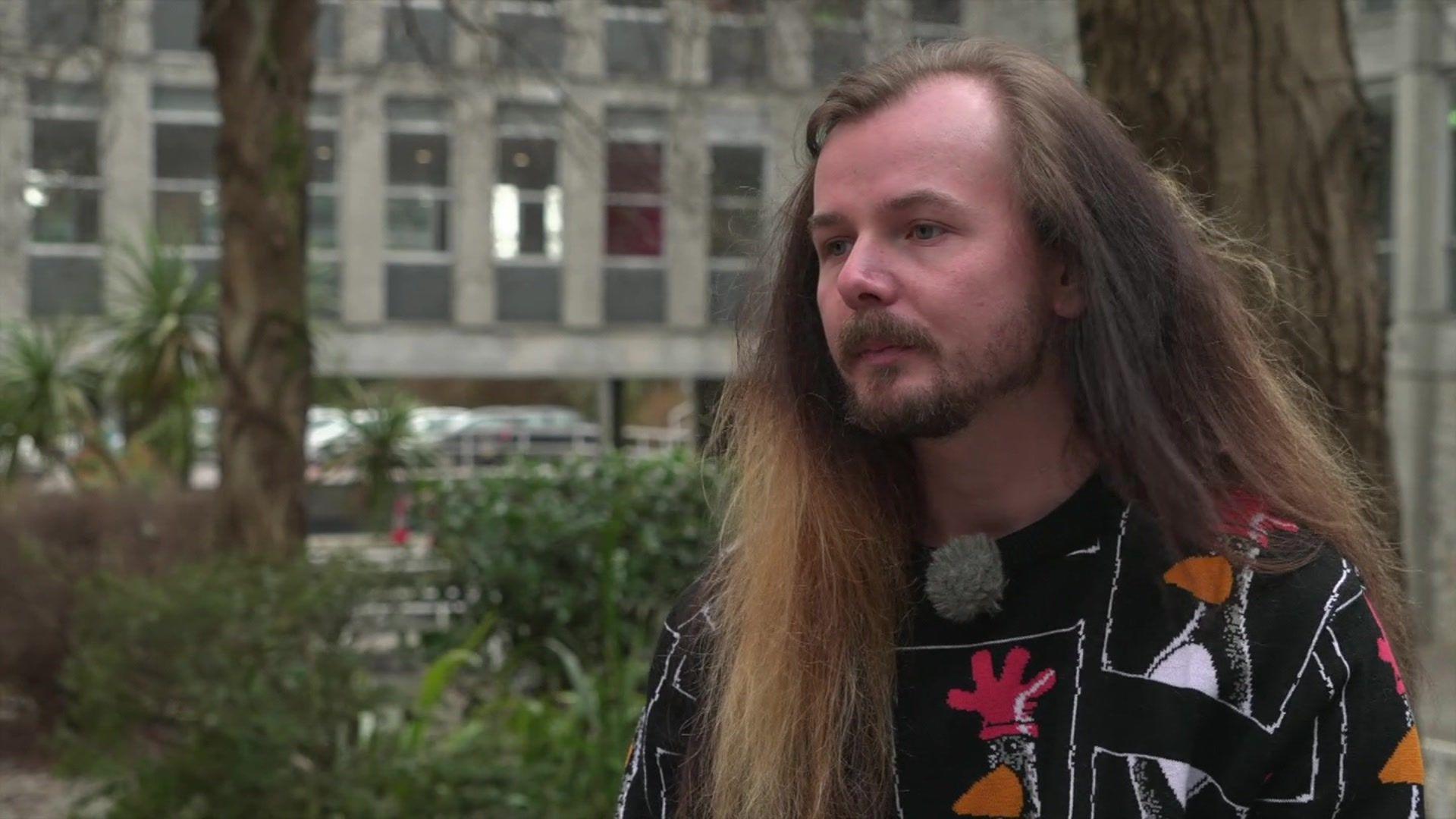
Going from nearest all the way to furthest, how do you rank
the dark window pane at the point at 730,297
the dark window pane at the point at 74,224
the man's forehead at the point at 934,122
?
the man's forehead at the point at 934,122 → the dark window pane at the point at 730,297 → the dark window pane at the point at 74,224

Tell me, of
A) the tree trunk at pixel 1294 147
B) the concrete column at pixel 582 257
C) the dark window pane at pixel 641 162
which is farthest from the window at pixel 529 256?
the tree trunk at pixel 1294 147

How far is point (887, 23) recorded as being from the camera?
9.69 m

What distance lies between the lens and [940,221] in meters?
1.85

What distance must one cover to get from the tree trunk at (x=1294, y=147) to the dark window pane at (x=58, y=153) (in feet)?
29.9

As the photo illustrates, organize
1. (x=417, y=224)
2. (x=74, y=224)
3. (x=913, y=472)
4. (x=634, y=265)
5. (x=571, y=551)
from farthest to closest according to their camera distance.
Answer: (x=634, y=265), (x=417, y=224), (x=74, y=224), (x=571, y=551), (x=913, y=472)

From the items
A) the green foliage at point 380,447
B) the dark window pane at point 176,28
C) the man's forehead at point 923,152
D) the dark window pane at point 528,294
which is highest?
the dark window pane at point 176,28

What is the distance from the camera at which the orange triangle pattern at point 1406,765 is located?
167 cm

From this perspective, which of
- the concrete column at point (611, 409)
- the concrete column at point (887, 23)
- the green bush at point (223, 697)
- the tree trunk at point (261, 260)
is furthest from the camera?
the concrete column at point (611, 409)

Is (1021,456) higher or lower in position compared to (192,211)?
lower

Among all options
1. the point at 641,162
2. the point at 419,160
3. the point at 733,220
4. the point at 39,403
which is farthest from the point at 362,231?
the point at 733,220

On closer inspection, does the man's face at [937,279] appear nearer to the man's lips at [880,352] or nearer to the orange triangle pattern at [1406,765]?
the man's lips at [880,352]

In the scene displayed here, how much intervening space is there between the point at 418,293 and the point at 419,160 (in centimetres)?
205

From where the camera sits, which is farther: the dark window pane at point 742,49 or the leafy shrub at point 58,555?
the dark window pane at point 742,49

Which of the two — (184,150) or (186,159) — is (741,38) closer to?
(184,150)
